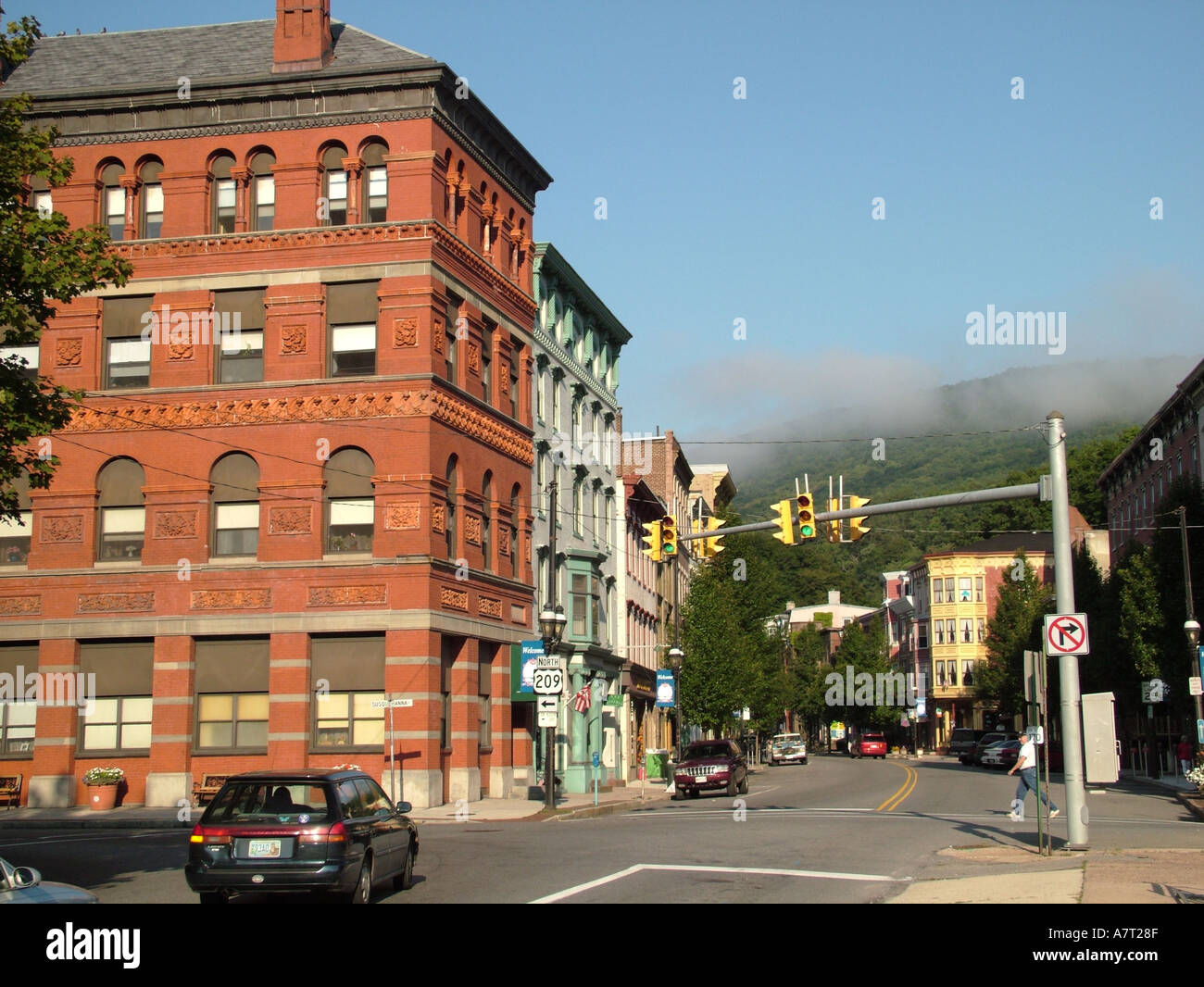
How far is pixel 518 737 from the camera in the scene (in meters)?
42.4

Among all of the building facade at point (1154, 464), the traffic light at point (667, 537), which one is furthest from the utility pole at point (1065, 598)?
the building facade at point (1154, 464)

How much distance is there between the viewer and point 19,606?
37.1 meters

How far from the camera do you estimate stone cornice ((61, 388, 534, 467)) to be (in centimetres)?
3584

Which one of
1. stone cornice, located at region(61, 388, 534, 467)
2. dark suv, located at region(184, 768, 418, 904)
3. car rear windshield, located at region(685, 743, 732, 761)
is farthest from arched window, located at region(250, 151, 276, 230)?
dark suv, located at region(184, 768, 418, 904)

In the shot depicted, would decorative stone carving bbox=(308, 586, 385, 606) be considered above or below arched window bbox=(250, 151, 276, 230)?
below

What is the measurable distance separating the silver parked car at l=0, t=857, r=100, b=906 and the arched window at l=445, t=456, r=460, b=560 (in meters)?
26.7

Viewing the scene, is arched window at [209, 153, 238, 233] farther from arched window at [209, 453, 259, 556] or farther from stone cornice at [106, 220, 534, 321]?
arched window at [209, 453, 259, 556]

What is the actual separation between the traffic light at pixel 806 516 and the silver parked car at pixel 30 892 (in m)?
17.2

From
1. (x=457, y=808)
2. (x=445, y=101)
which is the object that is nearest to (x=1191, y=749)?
(x=457, y=808)

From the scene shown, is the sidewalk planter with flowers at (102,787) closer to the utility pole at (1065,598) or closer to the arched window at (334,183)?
the arched window at (334,183)

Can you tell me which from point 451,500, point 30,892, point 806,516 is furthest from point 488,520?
point 30,892

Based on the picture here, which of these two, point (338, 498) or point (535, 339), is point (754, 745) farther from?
point (338, 498)

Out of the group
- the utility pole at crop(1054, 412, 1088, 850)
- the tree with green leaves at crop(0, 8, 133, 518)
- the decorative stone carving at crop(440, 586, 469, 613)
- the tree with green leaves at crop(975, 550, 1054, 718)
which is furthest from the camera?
the tree with green leaves at crop(975, 550, 1054, 718)
